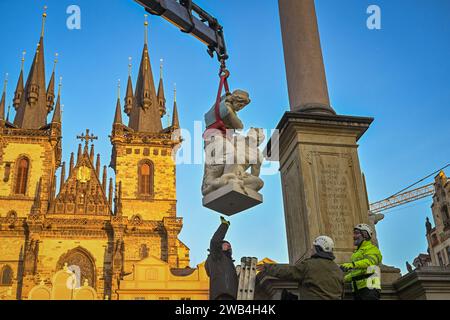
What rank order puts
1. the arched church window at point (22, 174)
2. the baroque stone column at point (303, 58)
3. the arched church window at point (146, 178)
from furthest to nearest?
the arched church window at point (146, 178)
the arched church window at point (22, 174)
the baroque stone column at point (303, 58)

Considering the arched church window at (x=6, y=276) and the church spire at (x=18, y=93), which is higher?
the church spire at (x=18, y=93)

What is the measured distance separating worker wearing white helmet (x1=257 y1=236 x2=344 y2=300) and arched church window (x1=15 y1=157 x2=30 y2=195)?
130ft

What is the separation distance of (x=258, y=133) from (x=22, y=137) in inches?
1582

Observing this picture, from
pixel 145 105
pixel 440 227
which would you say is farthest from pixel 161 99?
pixel 440 227

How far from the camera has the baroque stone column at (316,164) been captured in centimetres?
523

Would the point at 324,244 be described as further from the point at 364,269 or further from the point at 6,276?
the point at 6,276

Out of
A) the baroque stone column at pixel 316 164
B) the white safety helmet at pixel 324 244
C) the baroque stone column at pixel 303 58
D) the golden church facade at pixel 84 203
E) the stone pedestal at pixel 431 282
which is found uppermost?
the golden church facade at pixel 84 203

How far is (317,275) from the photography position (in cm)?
384

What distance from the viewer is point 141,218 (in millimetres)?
40656

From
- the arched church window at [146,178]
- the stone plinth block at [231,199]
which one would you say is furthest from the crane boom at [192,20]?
the arched church window at [146,178]

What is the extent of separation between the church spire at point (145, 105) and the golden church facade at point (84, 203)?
10 centimetres

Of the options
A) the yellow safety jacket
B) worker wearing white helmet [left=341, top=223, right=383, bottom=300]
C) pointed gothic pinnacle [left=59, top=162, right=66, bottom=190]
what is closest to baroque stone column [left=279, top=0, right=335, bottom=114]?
worker wearing white helmet [left=341, top=223, right=383, bottom=300]

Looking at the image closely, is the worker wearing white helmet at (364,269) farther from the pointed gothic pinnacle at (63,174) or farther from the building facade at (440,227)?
the pointed gothic pinnacle at (63,174)
